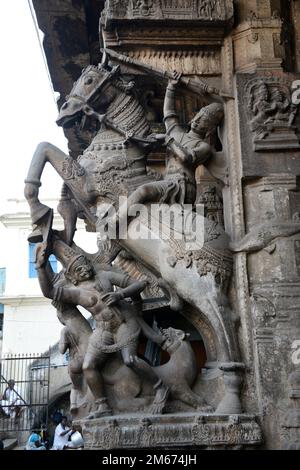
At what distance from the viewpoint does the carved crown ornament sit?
490cm

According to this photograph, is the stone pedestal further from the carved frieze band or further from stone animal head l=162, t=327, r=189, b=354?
the carved frieze band

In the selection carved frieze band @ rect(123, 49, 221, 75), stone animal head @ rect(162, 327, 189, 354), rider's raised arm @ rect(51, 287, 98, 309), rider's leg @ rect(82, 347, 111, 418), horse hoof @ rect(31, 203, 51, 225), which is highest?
carved frieze band @ rect(123, 49, 221, 75)

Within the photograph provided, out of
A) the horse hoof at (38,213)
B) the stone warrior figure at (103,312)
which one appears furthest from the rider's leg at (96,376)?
Answer: the horse hoof at (38,213)

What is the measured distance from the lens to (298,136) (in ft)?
16.3

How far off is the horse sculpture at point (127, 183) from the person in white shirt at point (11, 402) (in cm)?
991

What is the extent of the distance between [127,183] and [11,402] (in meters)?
11.6

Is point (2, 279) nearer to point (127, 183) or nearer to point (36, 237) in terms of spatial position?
point (36, 237)

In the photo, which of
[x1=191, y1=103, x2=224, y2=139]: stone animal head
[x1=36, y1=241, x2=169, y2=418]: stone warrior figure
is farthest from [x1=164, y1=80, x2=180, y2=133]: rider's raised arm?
[x1=36, y1=241, x2=169, y2=418]: stone warrior figure

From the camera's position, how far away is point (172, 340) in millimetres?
4676

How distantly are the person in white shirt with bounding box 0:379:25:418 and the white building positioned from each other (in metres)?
10.0

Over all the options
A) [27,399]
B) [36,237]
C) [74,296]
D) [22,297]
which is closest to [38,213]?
[36,237]

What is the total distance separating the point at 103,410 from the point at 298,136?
2875mm

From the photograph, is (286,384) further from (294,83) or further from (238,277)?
(294,83)
